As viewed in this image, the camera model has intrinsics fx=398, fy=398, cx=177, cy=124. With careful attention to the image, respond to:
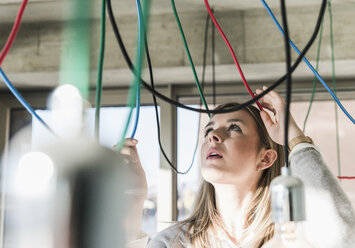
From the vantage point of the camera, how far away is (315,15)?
252 cm

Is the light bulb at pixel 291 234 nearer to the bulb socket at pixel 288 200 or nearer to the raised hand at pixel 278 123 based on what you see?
the bulb socket at pixel 288 200

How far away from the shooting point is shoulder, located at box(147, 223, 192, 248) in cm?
148

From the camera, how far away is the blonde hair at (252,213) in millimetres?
1430

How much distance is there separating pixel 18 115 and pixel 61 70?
0.62 m

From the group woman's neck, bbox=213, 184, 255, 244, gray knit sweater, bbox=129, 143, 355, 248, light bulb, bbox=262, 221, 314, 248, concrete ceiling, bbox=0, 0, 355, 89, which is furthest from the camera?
concrete ceiling, bbox=0, 0, 355, 89

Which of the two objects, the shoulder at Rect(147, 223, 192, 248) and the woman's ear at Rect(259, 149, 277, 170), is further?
the woman's ear at Rect(259, 149, 277, 170)

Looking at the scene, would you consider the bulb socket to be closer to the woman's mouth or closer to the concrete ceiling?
the woman's mouth

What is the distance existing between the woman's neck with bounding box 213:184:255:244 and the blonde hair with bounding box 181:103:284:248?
2 cm

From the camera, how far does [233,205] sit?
1.53m

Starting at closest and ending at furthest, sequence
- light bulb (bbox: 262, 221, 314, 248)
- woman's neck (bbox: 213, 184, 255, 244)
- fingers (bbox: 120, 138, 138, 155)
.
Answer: fingers (bbox: 120, 138, 138, 155) → light bulb (bbox: 262, 221, 314, 248) → woman's neck (bbox: 213, 184, 255, 244)

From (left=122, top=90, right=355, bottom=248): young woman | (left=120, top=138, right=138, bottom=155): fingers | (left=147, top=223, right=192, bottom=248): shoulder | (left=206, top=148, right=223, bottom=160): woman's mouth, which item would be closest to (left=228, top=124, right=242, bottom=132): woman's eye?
(left=122, top=90, right=355, bottom=248): young woman

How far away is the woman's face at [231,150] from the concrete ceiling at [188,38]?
1.01 meters

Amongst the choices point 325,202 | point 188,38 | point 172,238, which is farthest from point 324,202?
point 188,38

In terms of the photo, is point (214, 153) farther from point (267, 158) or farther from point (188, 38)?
point (188, 38)
